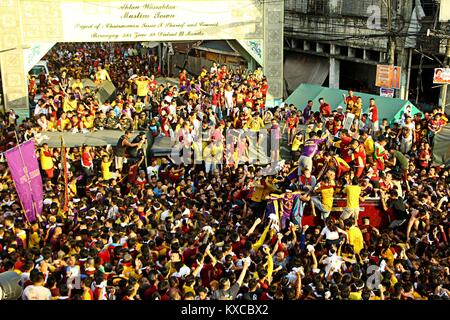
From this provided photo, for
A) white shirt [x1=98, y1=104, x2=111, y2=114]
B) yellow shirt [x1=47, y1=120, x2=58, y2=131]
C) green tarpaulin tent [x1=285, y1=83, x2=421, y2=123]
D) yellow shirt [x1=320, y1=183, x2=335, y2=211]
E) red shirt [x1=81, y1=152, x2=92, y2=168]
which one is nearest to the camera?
yellow shirt [x1=320, y1=183, x2=335, y2=211]

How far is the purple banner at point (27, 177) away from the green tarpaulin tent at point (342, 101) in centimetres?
987

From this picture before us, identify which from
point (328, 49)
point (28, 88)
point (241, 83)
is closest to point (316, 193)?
point (241, 83)

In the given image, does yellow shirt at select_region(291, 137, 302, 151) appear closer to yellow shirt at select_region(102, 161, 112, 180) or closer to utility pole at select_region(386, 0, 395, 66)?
yellow shirt at select_region(102, 161, 112, 180)

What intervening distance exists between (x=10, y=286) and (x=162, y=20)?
1507 centimetres

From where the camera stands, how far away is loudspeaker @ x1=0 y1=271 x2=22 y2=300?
7.68 metres

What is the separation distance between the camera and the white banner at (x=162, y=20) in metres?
20.8

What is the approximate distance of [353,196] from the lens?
10766 millimetres

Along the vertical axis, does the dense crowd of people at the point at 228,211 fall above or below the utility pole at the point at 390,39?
below

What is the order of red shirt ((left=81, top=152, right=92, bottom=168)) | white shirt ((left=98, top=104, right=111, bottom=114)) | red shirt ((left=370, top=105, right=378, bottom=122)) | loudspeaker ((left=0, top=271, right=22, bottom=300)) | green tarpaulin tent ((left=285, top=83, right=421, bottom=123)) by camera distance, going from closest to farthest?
loudspeaker ((left=0, top=271, right=22, bottom=300)) < red shirt ((left=81, top=152, right=92, bottom=168)) < red shirt ((left=370, top=105, right=378, bottom=122)) < green tarpaulin tent ((left=285, top=83, right=421, bottom=123)) < white shirt ((left=98, top=104, right=111, bottom=114))

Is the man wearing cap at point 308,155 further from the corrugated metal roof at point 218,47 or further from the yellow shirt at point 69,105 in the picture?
the corrugated metal roof at point 218,47

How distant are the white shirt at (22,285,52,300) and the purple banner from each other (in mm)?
3838

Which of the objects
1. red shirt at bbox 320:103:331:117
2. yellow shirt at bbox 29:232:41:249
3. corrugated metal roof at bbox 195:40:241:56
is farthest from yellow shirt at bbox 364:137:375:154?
corrugated metal roof at bbox 195:40:241:56

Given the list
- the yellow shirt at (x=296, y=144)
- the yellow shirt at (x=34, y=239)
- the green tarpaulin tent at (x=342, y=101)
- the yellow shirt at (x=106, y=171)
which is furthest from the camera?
the green tarpaulin tent at (x=342, y=101)

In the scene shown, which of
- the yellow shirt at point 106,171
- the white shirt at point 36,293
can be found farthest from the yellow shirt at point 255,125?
the white shirt at point 36,293
